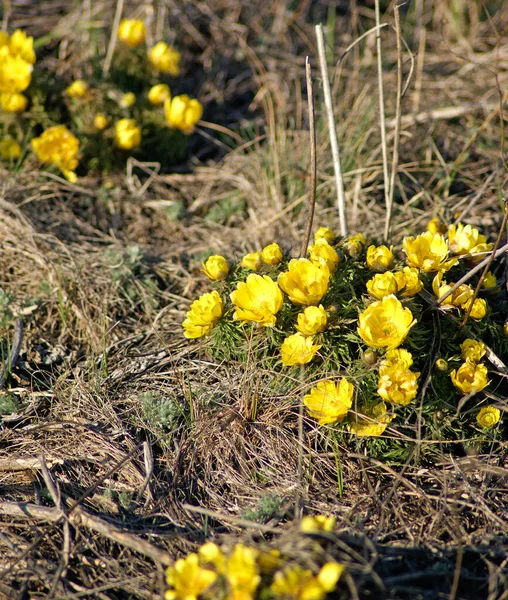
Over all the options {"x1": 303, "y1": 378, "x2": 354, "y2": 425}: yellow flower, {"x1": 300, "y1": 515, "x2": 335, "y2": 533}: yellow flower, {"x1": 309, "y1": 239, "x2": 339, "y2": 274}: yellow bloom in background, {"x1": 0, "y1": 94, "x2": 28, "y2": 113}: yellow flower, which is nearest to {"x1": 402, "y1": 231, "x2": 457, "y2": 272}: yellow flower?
{"x1": 309, "y1": 239, "x2": 339, "y2": 274}: yellow bloom in background

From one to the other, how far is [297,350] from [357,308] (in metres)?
0.26

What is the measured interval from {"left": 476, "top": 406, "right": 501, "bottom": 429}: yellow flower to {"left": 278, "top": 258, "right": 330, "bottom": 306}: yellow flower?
26.8 inches

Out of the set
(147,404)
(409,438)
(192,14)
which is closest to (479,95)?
(192,14)

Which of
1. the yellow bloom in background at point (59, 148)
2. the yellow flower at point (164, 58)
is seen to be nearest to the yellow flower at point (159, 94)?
the yellow flower at point (164, 58)

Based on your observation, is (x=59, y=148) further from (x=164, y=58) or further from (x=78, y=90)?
(x=164, y=58)

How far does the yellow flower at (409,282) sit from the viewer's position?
2098 millimetres

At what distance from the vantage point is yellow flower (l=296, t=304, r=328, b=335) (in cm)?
206

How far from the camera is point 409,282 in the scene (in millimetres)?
2102

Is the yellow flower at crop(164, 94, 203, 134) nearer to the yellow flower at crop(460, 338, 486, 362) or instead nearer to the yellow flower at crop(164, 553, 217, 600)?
the yellow flower at crop(460, 338, 486, 362)

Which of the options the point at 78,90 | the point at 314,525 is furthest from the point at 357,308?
the point at 78,90

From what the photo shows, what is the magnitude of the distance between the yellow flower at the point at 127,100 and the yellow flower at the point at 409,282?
6.87 feet

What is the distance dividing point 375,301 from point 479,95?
2.37m

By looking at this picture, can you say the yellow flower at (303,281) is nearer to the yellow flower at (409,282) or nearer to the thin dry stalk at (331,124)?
Result: the yellow flower at (409,282)

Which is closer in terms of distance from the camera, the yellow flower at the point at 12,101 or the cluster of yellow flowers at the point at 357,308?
the cluster of yellow flowers at the point at 357,308
